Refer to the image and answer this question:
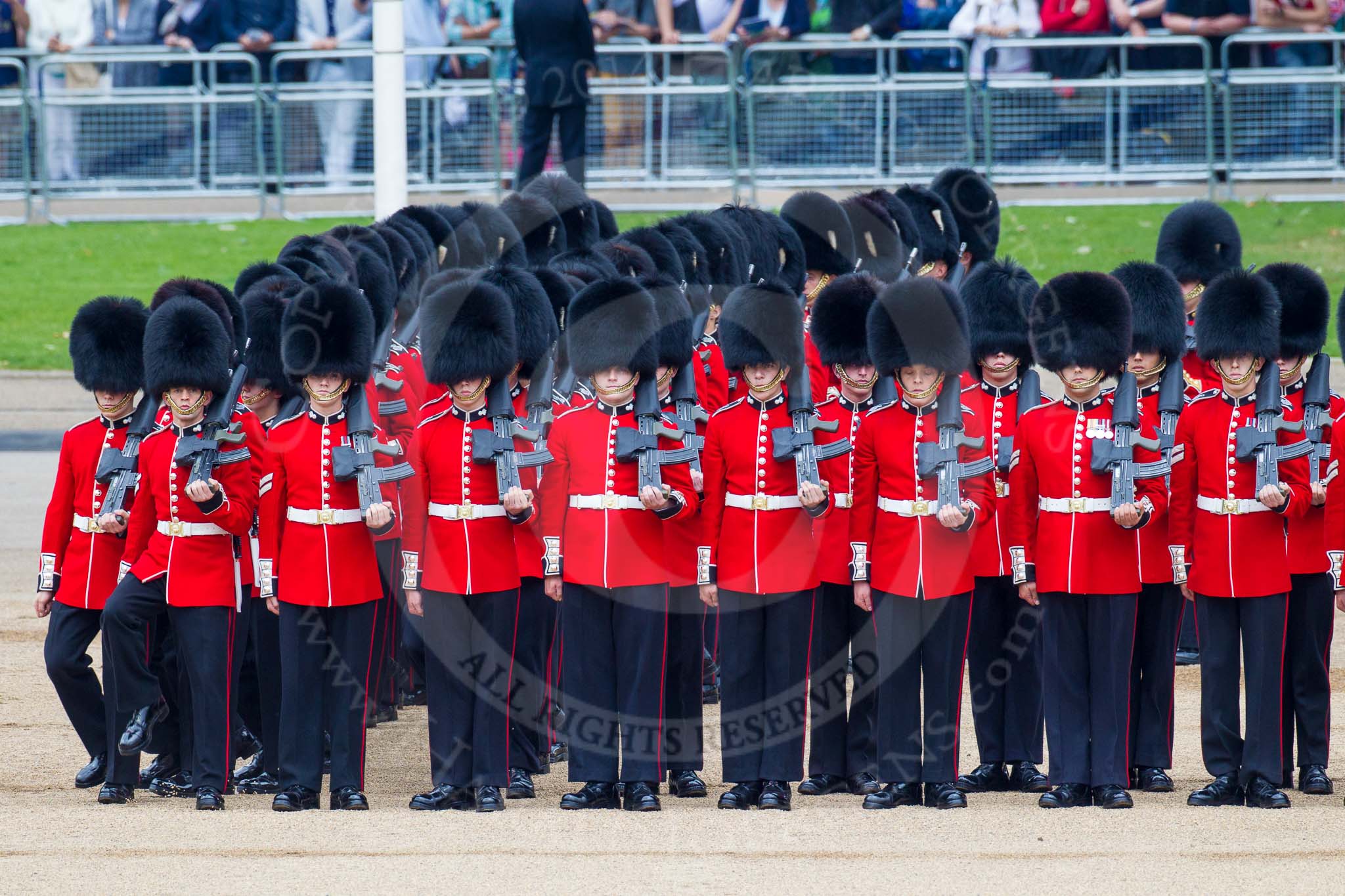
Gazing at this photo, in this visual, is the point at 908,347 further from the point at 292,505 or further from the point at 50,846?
the point at 50,846

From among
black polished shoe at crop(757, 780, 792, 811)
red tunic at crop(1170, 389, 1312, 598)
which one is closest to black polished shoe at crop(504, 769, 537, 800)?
black polished shoe at crop(757, 780, 792, 811)

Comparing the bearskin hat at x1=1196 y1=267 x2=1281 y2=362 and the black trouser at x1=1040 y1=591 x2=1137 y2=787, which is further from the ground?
the bearskin hat at x1=1196 y1=267 x2=1281 y2=362

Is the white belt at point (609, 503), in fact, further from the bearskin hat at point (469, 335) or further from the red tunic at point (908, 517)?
the red tunic at point (908, 517)

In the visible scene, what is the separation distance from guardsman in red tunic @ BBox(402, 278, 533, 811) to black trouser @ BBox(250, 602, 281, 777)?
0.48 metres

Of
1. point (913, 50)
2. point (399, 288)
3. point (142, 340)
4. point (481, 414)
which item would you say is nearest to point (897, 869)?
point (481, 414)

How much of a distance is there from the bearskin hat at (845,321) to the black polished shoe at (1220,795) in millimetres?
1494

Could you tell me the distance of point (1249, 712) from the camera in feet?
18.7

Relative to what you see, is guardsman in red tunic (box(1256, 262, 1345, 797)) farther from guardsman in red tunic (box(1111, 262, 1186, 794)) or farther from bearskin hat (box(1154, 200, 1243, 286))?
bearskin hat (box(1154, 200, 1243, 286))

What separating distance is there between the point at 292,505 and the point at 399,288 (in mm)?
1962

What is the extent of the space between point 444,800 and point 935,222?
3673 mm

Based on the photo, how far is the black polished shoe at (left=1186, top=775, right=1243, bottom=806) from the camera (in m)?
5.66

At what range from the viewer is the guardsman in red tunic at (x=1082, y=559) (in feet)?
18.5

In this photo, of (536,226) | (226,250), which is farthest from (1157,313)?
(226,250)

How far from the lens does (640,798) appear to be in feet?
18.8
